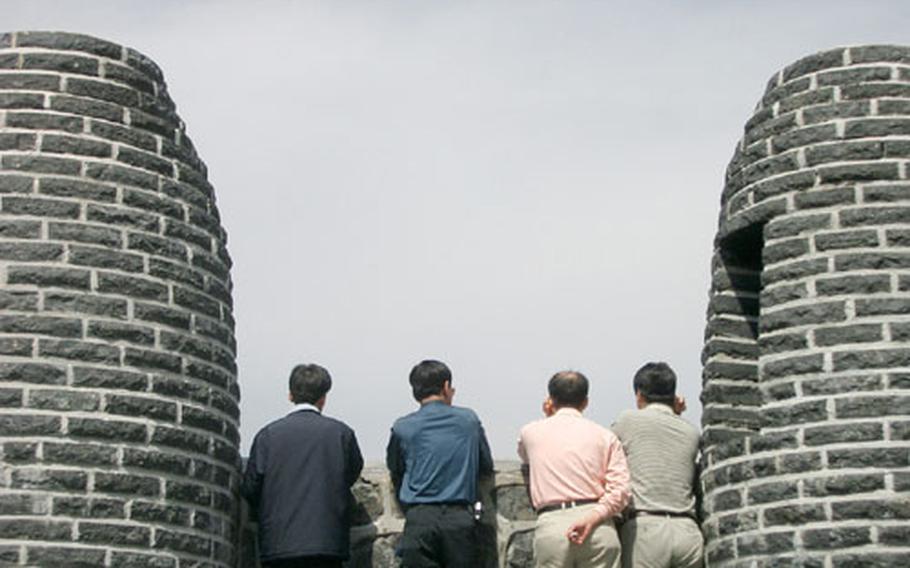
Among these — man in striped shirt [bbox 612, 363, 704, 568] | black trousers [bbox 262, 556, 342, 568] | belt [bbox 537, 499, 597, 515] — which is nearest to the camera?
belt [bbox 537, 499, 597, 515]

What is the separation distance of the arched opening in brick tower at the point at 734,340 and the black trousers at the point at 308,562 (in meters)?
2.21

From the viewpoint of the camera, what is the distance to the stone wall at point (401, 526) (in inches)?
542

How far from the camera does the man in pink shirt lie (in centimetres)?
1279

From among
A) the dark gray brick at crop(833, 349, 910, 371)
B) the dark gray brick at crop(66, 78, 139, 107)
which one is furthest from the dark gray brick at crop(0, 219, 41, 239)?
the dark gray brick at crop(833, 349, 910, 371)

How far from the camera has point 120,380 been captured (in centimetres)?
1279

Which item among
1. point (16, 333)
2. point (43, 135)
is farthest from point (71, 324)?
point (43, 135)

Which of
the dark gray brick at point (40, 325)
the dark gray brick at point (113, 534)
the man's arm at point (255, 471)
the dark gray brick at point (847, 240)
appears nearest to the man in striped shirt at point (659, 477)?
the dark gray brick at point (847, 240)

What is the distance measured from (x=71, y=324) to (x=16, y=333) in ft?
0.91

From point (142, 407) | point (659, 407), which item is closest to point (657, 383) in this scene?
point (659, 407)

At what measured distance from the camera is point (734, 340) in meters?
14.0

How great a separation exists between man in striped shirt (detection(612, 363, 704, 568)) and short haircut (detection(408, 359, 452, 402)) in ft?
3.15

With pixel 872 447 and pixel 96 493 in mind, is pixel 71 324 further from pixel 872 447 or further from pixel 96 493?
pixel 872 447

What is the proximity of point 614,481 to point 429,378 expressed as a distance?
3.87 feet

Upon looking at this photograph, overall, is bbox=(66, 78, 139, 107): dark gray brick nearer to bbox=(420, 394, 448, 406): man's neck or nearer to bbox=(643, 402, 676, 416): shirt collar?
bbox=(420, 394, 448, 406): man's neck
